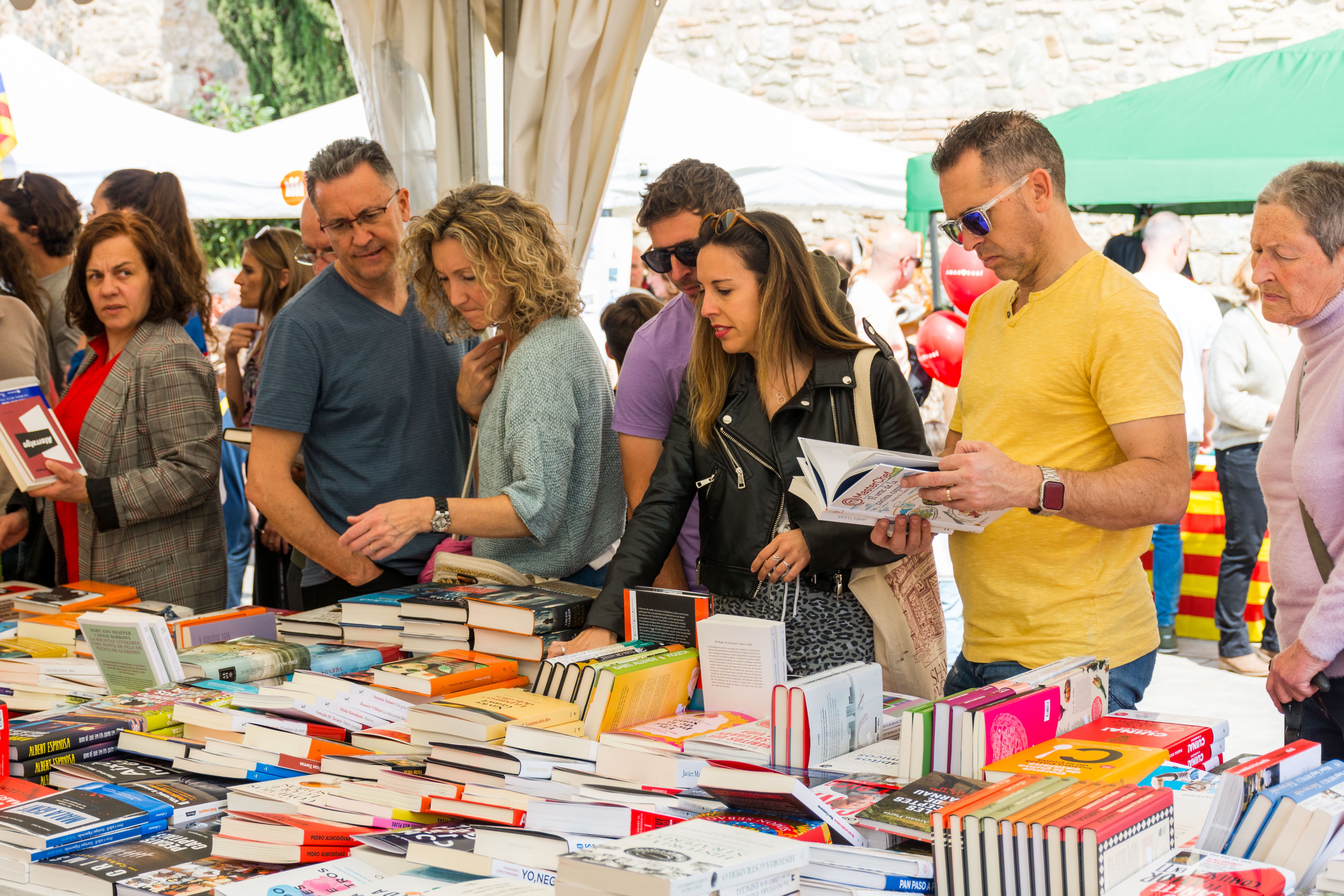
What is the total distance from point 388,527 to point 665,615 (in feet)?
1.97

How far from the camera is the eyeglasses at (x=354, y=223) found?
2727 millimetres

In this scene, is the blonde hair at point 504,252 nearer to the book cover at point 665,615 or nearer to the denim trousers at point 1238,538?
the book cover at point 665,615

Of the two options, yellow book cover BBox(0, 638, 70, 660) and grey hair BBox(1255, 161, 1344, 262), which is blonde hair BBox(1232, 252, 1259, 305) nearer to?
grey hair BBox(1255, 161, 1344, 262)

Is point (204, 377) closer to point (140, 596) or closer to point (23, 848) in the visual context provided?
point (140, 596)

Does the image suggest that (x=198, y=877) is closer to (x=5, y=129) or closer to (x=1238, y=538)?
(x=1238, y=538)

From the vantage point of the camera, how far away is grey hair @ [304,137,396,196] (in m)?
2.72

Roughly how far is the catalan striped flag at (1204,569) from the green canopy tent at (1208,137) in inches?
57.4

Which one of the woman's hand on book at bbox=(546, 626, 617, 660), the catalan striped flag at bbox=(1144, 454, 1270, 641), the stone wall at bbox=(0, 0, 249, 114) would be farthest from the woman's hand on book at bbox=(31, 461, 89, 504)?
the stone wall at bbox=(0, 0, 249, 114)

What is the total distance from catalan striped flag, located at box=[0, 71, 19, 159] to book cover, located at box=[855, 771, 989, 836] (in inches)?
227

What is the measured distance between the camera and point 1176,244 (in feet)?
20.0

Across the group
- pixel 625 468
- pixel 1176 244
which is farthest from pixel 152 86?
pixel 625 468

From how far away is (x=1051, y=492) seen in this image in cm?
187

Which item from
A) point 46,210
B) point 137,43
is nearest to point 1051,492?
point 46,210

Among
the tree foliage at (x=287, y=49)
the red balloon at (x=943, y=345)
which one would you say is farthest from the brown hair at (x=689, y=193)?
the tree foliage at (x=287, y=49)
